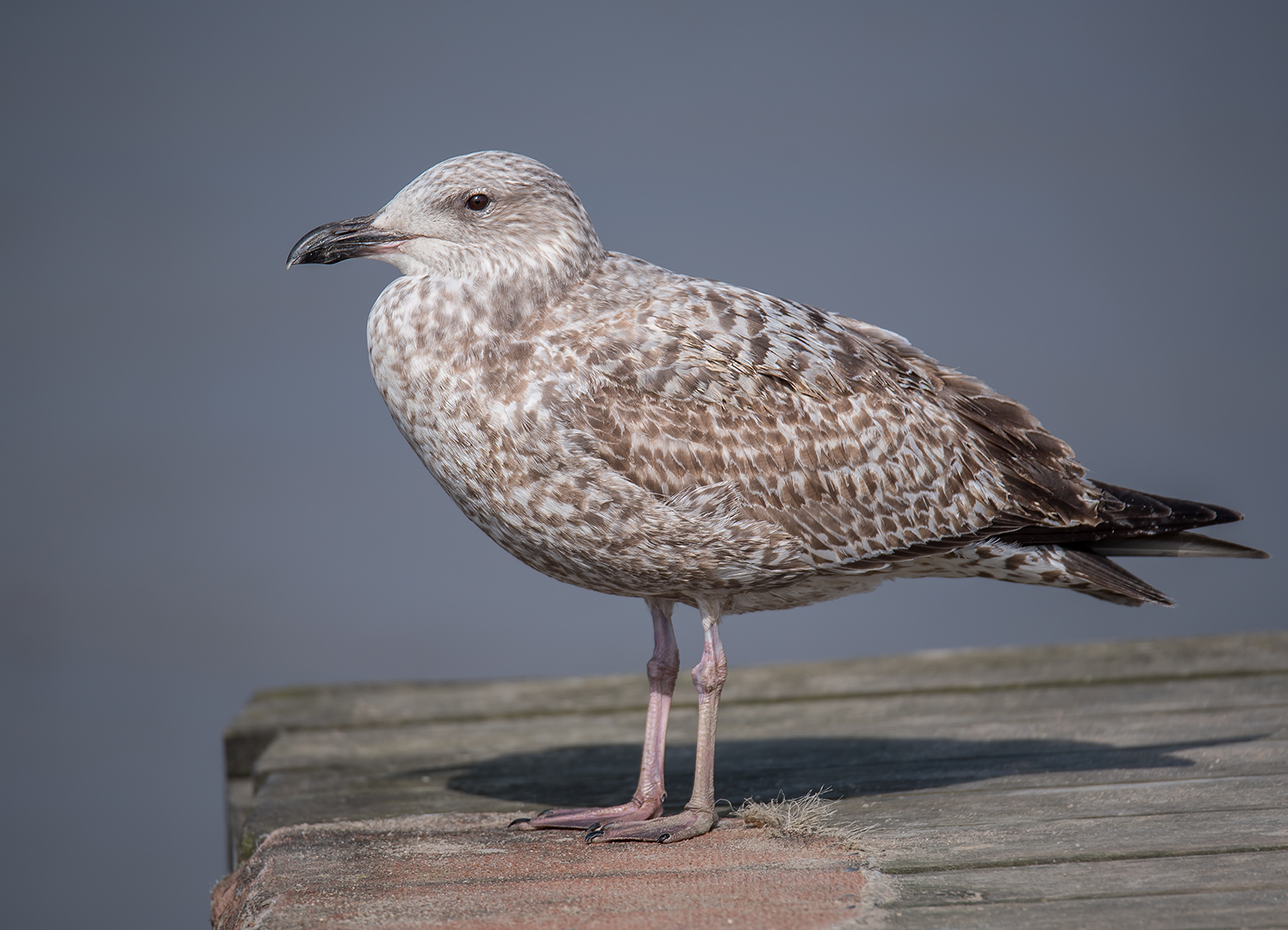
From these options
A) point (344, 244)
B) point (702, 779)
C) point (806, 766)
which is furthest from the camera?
point (806, 766)

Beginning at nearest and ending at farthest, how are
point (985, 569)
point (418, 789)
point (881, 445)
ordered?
point (881, 445) → point (985, 569) → point (418, 789)

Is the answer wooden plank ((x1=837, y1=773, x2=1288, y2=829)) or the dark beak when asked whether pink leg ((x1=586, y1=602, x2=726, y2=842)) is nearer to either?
wooden plank ((x1=837, y1=773, x2=1288, y2=829))

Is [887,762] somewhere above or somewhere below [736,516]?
below

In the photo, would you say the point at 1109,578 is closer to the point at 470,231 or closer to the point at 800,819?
the point at 800,819

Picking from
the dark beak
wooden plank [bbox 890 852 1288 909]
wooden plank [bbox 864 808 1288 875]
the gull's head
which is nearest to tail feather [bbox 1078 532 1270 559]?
wooden plank [bbox 864 808 1288 875]

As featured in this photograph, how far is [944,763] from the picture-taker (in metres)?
4.25

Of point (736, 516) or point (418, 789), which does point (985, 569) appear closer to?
point (736, 516)

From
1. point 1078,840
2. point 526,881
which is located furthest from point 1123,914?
point 526,881

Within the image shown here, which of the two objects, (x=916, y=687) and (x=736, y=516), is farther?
(x=916, y=687)

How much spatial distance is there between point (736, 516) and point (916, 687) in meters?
2.37

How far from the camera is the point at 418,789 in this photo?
4328 mm

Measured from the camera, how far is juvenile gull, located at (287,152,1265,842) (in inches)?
133

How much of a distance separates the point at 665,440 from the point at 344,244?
1.15 m

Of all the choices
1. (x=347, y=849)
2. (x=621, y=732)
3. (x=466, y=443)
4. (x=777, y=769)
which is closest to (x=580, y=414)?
(x=466, y=443)
